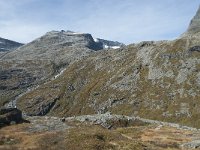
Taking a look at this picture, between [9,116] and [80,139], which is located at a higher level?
[9,116]

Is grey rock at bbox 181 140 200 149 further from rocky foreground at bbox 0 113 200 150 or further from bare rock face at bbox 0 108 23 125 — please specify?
bare rock face at bbox 0 108 23 125

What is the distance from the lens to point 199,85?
182000 millimetres

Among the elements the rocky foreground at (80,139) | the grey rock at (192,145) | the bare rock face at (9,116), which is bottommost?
the grey rock at (192,145)

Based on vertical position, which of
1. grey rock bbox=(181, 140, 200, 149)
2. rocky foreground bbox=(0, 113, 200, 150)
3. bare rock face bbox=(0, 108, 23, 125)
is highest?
bare rock face bbox=(0, 108, 23, 125)

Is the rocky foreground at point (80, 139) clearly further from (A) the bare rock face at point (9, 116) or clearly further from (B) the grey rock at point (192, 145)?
(A) the bare rock face at point (9, 116)

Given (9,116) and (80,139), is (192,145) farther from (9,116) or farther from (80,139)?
(9,116)

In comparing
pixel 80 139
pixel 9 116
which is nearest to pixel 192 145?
pixel 80 139

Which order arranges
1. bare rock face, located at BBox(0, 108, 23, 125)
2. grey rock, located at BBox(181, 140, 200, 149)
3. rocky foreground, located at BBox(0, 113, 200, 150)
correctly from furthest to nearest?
bare rock face, located at BBox(0, 108, 23, 125)
grey rock, located at BBox(181, 140, 200, 149)
rocky foreground, located at BBox(0, 113, 200, 150)

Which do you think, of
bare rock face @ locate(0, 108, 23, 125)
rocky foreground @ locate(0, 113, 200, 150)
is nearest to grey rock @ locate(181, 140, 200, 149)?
rocky foreground @ locate(0, 113, 200, 150)

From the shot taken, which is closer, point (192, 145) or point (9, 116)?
point (192, 145)

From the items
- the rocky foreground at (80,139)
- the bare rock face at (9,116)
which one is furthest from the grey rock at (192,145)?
the bare rock face at (9,116)

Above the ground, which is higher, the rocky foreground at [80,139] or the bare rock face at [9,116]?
the bare rock face at [9,116]

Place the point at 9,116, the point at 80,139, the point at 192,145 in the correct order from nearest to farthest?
the point at 80,139, the point at 192,145, the point at 9,116

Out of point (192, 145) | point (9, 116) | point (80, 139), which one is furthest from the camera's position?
point (9, 116)
